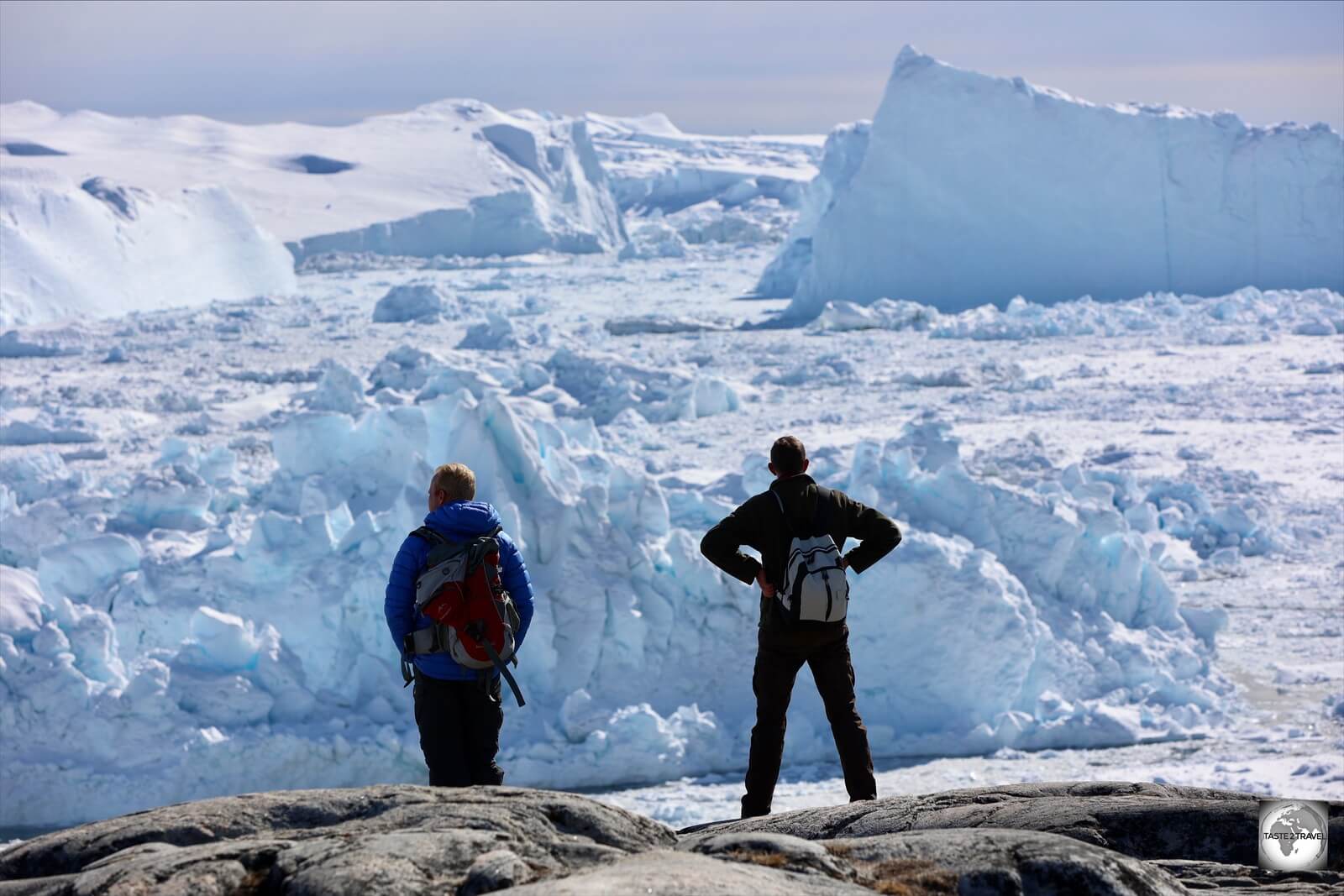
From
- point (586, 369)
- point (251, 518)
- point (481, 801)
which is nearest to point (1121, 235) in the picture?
point (586, 369)

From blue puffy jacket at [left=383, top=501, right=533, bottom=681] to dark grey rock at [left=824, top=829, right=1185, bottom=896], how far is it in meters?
0.86

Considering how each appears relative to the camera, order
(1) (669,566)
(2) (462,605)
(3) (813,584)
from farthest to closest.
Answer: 1. (1) (669,566)
2. (3) (813,584)
3. (2) (462,605)

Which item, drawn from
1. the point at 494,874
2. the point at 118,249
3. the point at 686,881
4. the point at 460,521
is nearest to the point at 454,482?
the point at 460,521

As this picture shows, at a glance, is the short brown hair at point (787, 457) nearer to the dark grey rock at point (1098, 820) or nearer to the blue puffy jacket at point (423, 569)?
the blue puffy jacket at point (423, 569)

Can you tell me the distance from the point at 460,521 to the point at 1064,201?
19.4 m

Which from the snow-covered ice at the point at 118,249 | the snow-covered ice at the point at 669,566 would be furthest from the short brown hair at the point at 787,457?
the snow-covered ice at the point at 118,249

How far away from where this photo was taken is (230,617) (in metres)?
6.47

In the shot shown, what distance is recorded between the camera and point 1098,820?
2484 mm

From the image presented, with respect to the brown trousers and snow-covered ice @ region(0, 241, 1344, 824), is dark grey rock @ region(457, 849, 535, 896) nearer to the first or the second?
the brown trousers

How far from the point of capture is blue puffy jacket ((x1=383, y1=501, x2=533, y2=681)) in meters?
2.68

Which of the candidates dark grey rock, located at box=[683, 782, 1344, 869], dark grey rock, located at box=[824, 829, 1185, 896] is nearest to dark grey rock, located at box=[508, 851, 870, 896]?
dark grey rock, located at box=[824, 829, 1185, 896]

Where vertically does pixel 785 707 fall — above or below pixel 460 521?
below

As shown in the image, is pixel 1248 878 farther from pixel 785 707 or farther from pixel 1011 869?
pixel 785 707

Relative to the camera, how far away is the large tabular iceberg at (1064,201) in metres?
20.6
